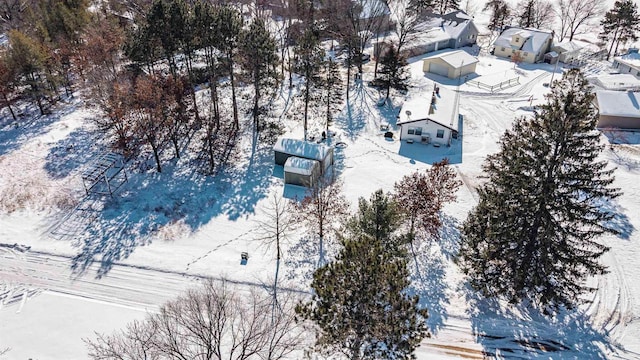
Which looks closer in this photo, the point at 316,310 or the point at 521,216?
the point at 316,310

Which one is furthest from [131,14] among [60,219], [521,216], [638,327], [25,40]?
[638,327]

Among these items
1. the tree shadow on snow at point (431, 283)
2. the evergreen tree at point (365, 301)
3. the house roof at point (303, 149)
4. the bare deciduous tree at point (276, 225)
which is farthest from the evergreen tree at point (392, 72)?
the evergreen tree at point (365, 301)

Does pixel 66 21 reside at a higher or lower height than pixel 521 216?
higher

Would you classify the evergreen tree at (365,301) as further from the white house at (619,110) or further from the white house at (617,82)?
the white house at (617,82)

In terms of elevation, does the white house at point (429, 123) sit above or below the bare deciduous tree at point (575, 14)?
below

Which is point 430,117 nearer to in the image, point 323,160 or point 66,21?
point 323,160

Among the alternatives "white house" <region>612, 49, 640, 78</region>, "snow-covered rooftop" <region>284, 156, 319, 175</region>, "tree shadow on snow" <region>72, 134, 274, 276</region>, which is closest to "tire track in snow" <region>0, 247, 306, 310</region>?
"tree shadow on snow" <region>72, 134, 274, 276</region>
